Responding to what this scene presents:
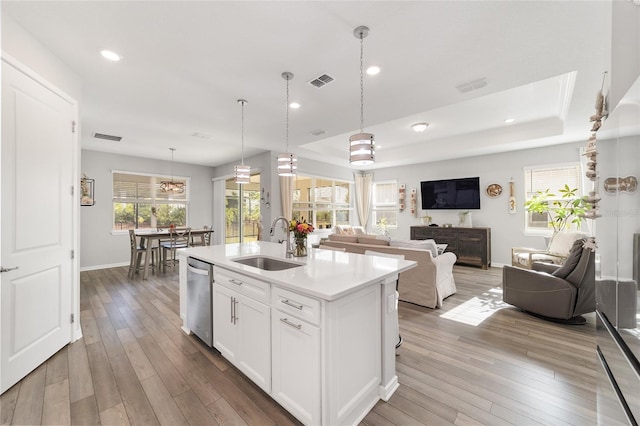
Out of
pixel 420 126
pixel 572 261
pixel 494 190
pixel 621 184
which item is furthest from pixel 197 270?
pixel 494 190

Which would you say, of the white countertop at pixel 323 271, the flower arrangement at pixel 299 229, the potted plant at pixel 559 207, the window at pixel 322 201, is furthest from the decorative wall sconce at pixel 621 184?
the window at pixel 322 201

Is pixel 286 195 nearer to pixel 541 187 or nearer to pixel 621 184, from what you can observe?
A: pixel 621 184

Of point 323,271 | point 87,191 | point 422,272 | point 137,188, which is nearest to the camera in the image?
point 323,271

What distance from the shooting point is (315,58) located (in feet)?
8.38

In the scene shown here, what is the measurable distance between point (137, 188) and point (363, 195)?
6444 mm

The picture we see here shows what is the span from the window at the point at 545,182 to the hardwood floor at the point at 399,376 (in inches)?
141

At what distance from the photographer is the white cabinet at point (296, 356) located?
5.03ft

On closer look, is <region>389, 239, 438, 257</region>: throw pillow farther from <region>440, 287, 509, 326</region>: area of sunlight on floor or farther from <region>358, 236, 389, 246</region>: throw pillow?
<region>440, 287, 509, 326</region>: area of sunlight on floor

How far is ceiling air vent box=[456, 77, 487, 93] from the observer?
2954 mm

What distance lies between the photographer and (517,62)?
2588 millimetres

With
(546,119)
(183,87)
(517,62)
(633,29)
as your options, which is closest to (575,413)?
(633,29)

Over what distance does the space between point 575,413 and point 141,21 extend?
4216 mm

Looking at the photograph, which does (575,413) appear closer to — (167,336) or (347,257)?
(347,257)

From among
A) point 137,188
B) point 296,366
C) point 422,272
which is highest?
point 137,188
